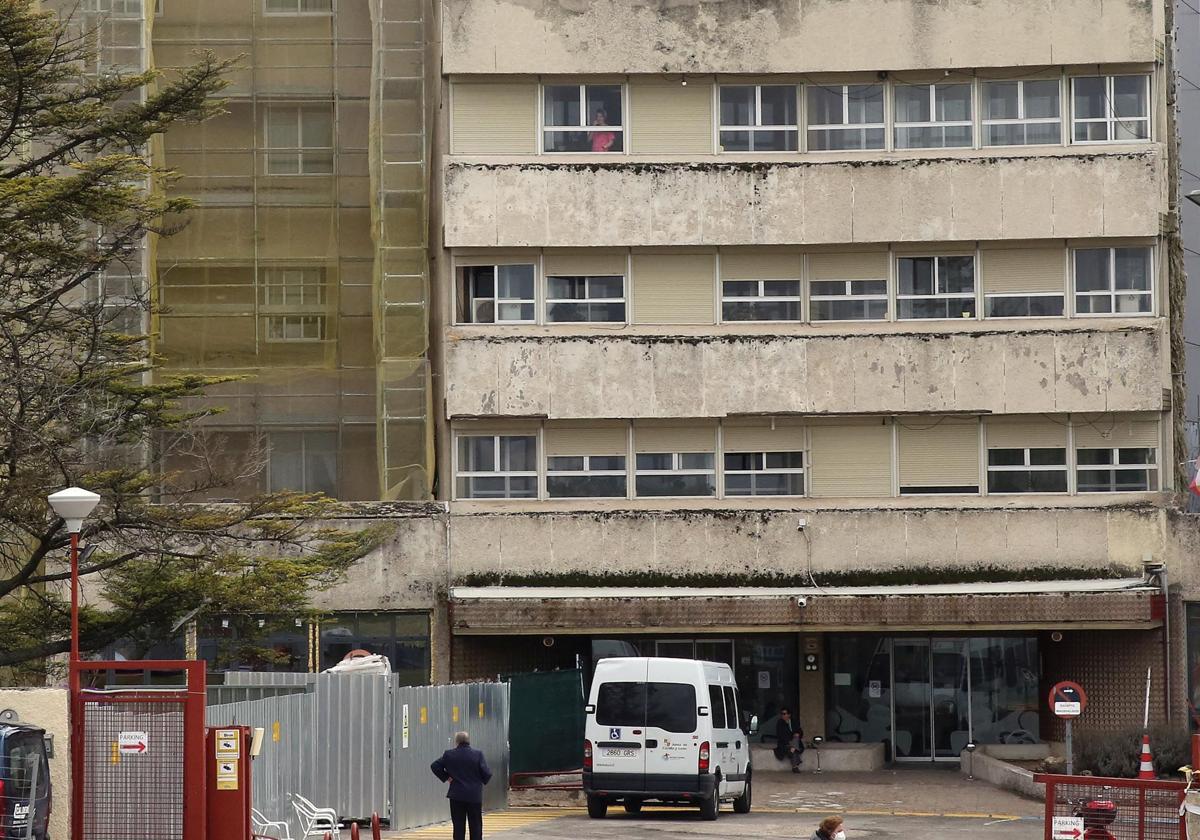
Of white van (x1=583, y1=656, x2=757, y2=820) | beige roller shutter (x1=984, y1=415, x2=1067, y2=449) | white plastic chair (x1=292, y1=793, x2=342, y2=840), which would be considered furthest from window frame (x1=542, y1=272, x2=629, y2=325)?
white plastic chair (x1=292, y1=793, x2=342, y2=840)

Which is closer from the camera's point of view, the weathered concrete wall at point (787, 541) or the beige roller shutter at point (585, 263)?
the weathered concrete wall at point (787, 541)

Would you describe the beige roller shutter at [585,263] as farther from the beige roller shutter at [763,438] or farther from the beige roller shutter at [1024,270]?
the beige roller shutter at [1024,270]

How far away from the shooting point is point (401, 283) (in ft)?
136

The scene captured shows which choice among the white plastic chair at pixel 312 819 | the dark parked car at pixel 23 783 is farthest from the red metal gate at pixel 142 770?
the white plastic chair at pixel 312 819

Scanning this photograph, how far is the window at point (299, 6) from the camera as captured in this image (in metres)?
43.5

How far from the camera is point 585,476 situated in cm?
4038

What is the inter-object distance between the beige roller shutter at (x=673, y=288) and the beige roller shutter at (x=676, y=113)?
7.48 ft

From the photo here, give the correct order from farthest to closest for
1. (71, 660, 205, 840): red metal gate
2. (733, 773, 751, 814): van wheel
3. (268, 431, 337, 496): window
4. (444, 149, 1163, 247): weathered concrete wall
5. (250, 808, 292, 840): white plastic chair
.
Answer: (268, 431, 337, 496): window < (444, 149, 1163, 247): weathered concrete wall < (733, 773, 751, 814): van wheel < (250, 808, 292, 840): white plastic chair < (71, 660, 205, 840): red metal gate

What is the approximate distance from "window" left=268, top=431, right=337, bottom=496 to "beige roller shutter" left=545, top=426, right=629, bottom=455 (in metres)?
5.56

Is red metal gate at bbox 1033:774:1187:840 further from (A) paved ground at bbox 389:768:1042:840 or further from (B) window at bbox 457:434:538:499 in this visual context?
(B) window at bbox 457:434:538:499

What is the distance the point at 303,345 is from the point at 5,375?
49.4 ft

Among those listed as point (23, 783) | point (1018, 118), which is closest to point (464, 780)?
point (23, 783)

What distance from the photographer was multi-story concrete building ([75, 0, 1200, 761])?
1550 inches

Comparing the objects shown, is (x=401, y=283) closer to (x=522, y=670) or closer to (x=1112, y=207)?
(x=522, y=670)
